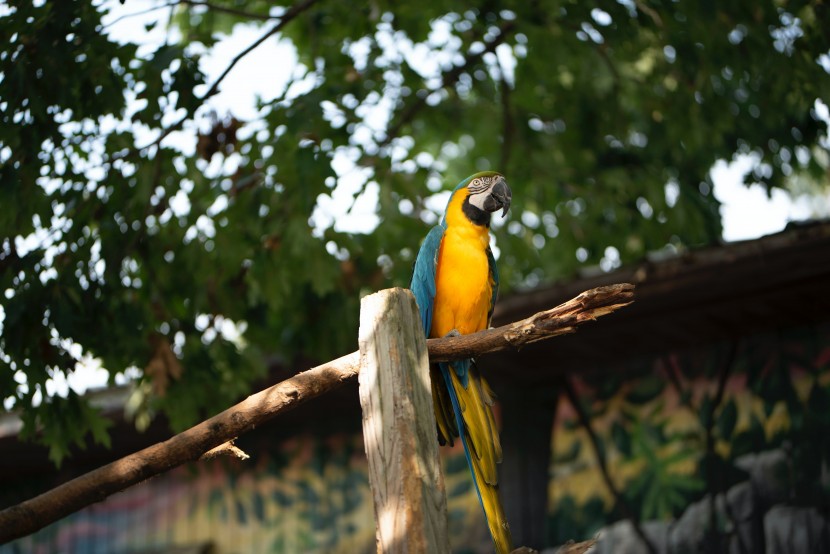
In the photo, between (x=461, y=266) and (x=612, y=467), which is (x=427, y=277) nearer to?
(x=461, y=266)

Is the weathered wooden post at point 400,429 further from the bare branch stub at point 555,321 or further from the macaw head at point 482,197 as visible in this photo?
the macaw head at point 482,197

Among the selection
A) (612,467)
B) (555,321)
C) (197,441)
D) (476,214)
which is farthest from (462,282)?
(612,467)

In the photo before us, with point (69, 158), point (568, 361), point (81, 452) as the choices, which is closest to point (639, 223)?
point (568, 361)

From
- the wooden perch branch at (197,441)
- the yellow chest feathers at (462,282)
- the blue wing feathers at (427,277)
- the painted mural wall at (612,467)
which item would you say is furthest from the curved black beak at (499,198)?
the painted mural wall at (612,467)

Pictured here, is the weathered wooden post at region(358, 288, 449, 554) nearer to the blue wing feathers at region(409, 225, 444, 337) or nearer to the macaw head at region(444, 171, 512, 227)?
the blue wing feathers at region(409, 225, 444, 337)

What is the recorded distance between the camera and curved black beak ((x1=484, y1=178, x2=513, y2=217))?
3.54 metres

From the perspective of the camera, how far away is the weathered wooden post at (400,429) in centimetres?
241

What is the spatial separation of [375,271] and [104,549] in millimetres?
3057

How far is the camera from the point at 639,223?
6.39m

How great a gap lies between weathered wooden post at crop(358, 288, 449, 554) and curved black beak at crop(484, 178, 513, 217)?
3.16 feet

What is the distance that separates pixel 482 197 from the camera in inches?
141

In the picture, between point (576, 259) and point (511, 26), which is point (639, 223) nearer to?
point (576, 259)

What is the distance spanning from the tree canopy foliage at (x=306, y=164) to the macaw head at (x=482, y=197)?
1.21m

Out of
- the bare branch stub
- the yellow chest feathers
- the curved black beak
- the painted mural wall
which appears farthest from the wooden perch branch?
the painted mural wall
